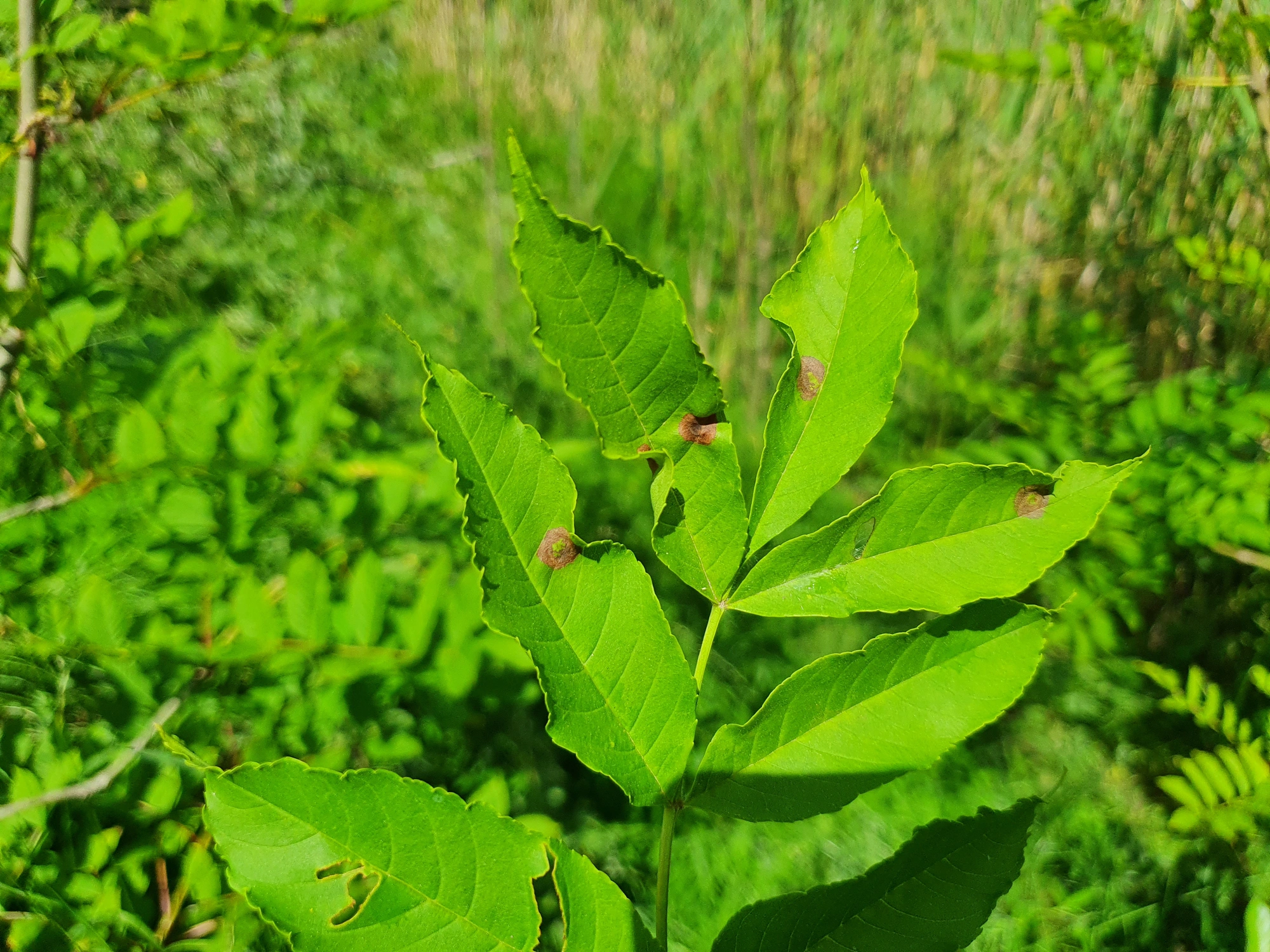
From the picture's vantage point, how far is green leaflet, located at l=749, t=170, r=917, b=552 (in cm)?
40

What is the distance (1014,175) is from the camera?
2.24 metres

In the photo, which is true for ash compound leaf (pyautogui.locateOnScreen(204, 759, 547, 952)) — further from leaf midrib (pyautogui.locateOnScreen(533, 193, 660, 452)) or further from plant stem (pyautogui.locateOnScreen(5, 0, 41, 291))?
plant stem (pyautogui.locateOnScreen(5, 0, 41, 291))

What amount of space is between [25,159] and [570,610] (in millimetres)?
845

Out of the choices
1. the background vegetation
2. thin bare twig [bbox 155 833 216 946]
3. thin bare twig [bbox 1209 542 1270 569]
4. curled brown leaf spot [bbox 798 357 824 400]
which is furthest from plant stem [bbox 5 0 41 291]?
thin bare twig [bbox 1209 542 1270 569]

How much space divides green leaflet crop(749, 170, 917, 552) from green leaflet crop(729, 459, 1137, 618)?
0.08 feet

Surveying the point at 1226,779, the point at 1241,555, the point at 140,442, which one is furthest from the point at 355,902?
the point at 1241,555

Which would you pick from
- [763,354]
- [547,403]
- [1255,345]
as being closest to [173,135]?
[547,403]

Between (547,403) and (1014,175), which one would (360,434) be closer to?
(547,403)

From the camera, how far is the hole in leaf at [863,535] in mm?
409

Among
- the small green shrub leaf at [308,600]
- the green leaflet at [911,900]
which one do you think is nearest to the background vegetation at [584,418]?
the small green shrub leaf at [308,600]

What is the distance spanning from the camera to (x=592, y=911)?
14.9 inches

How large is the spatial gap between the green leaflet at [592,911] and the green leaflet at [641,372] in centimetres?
15

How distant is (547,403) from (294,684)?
5.19ft

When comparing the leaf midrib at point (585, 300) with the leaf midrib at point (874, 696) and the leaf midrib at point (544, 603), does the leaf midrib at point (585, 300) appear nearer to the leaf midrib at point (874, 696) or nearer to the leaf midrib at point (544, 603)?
the leaf midrib at point (544, 603)
